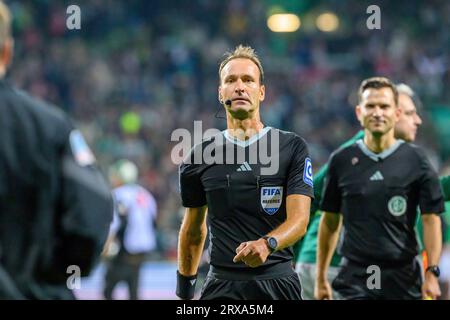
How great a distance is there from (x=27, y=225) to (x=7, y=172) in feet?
0.64

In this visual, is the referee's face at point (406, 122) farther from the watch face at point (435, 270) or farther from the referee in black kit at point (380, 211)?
the watch face at point (435, 270)

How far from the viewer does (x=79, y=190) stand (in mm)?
3334

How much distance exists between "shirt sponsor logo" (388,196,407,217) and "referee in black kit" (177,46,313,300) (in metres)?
1.34

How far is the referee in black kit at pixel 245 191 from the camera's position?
5066 mm

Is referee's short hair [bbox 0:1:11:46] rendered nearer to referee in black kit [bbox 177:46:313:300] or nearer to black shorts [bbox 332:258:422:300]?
referee in black kit [bbox 177:46:313:300]

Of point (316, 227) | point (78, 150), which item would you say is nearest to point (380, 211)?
point (316, 227)

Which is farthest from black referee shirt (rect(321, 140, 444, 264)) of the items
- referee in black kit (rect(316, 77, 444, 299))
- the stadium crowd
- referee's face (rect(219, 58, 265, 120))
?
the stadium crowd

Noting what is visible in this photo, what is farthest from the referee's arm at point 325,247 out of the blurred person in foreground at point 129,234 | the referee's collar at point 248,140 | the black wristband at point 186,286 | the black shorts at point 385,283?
the blurred person in foreground at point 129,234

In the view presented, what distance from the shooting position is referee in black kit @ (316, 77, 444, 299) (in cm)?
630

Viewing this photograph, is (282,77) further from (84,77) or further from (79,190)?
(79,190)

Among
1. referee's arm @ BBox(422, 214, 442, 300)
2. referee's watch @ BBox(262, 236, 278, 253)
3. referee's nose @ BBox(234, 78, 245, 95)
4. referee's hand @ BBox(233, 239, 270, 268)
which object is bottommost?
referee's hand @ BBox(233, 239, 270, 268)

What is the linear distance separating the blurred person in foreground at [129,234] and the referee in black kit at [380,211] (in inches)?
246

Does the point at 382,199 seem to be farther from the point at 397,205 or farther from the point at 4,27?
the point at 4,27
